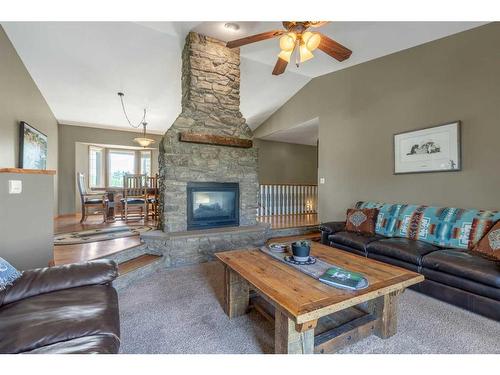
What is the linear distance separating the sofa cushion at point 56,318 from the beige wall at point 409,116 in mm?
3889

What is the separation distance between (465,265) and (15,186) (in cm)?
415

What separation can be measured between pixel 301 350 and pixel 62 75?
533 cm

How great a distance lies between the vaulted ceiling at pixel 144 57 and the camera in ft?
10.3

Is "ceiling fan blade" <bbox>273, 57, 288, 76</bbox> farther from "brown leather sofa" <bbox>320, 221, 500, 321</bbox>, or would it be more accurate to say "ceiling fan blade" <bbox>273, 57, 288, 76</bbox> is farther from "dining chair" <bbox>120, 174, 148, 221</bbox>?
"dining chair" <bbox>120, 174, 148, 221</bbox>

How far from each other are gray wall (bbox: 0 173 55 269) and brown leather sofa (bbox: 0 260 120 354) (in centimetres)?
95

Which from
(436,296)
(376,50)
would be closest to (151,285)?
(436,296)

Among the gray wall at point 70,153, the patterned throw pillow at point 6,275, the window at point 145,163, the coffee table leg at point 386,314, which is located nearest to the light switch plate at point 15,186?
the patterned throw pillow at point 6,275

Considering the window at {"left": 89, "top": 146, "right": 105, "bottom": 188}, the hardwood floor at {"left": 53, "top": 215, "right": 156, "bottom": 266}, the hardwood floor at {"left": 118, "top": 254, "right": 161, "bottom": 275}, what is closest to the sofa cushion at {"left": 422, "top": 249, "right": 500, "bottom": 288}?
the hardwood floor at {"left": 118, "top": 254, "right": 161, "bottom": 275}

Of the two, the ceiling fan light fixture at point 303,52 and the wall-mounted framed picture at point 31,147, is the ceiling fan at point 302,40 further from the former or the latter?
the wall-mounted framed picture at point 31,147

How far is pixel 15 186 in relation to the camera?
85.0 inches

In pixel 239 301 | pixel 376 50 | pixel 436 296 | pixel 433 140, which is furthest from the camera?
pixel 376 50

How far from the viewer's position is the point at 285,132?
21.3 ft

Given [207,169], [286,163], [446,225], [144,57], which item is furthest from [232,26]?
[286,163]
